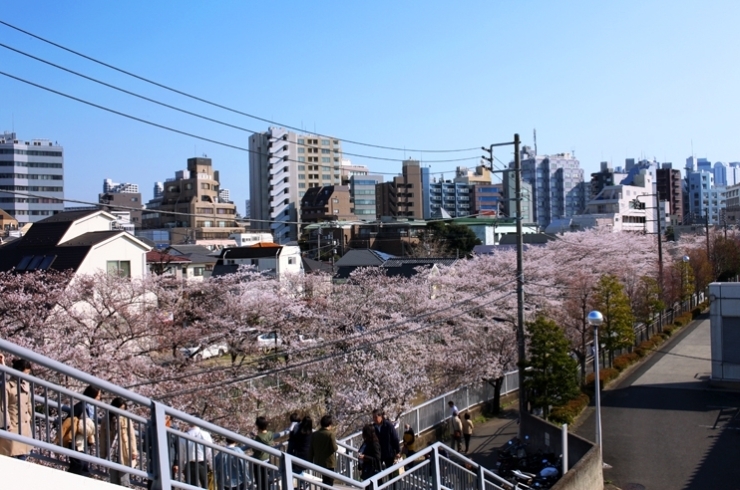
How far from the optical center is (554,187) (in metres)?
105

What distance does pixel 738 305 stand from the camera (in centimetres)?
2056

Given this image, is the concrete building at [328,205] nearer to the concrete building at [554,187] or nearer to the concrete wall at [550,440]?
the concrete building at [554,187]

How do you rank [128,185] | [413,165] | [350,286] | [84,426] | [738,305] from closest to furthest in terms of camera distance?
1. [84,426]
2. [738,305]
3. [350,286]
4. [413,165]
5. [128,185]

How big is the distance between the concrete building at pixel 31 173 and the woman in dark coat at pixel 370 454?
5402cm

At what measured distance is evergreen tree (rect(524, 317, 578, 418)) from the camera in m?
16.5

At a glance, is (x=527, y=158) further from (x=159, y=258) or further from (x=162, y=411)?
(x=162, y=411)

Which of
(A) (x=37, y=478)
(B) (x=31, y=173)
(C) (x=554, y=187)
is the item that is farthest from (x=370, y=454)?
(C) (x=554, y=187)

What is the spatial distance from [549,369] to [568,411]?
1895 mm

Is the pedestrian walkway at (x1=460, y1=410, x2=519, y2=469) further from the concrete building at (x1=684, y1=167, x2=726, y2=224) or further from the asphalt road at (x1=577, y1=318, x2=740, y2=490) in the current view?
the concrete building at (x1=684, y1=167, x2=726, y2=224)

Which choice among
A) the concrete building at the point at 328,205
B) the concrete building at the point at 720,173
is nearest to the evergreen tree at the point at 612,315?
the concrete building at the point at 328,205

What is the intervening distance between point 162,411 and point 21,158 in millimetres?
59819

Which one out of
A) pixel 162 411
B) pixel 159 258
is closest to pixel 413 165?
pixel 159 258

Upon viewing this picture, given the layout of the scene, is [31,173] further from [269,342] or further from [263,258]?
[269,342]

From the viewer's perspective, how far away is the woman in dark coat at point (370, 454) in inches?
308
